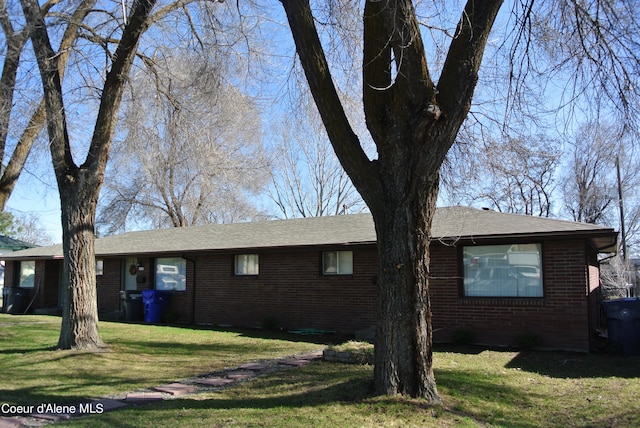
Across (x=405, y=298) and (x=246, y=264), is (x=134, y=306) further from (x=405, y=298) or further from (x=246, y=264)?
(x=405, y=298)

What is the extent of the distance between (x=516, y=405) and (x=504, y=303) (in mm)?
5473

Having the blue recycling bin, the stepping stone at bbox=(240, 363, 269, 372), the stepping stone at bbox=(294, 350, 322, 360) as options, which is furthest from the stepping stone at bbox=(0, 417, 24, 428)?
the blue recycling bin

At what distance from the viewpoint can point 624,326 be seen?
1066 centimetres

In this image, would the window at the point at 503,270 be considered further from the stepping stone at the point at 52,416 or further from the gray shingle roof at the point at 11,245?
the gray shingle roof at the point at 11,245

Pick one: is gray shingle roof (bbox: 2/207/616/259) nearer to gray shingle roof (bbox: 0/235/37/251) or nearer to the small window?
the small window

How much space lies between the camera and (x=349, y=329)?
Answer: 14422 mm

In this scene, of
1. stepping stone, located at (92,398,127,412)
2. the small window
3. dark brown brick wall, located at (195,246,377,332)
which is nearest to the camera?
stepping stone, located at (92,398,127,412)

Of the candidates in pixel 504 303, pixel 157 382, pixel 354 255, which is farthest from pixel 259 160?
pixel 157 382

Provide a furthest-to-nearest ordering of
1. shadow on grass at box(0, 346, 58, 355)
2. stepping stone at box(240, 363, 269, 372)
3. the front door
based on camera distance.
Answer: the front door, shadow on grass at box(0, 346, 58, 355), stepping stone at box(240, 363, 269, 372)

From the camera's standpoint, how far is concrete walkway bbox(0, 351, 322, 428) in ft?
19.9

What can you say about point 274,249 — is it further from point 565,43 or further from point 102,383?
point 565,43

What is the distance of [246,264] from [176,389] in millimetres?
9704

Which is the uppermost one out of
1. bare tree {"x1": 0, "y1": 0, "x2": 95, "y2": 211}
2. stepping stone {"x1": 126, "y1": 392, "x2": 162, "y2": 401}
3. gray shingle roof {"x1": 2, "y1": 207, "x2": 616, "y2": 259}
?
bare tree {"x1": 0, "y1": 0, "x2": 95, "y2": 211}

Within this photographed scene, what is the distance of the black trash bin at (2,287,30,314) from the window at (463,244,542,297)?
19317 millimetres
